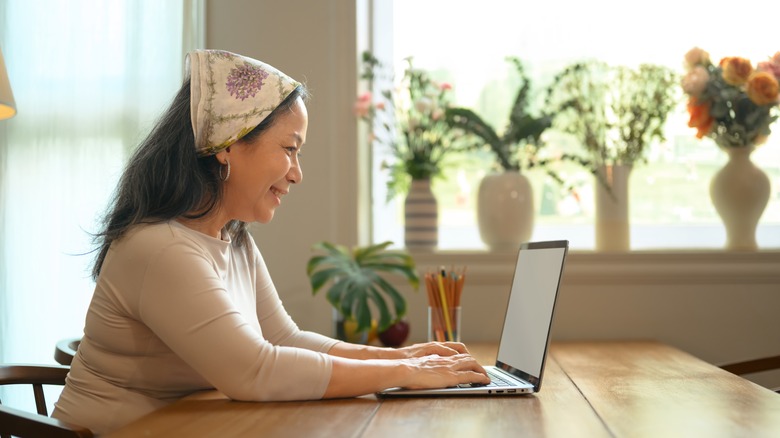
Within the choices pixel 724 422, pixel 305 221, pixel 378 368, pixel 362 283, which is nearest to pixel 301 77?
pixel 305 221

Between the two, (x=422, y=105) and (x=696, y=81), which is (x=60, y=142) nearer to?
(x=422, y=105)

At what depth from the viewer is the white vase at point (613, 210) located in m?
2.94

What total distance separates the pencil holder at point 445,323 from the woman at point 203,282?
0.51 metres

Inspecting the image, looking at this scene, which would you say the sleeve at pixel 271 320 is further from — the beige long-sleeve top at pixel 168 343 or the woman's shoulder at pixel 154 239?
the woman's shoulder at pixel 154 239

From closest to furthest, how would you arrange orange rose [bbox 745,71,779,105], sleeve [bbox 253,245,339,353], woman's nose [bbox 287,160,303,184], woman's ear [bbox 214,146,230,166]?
1. woman's ear [bbox 214,146,230,166]
2. woman's nose [bbox 287,160,303,184]
3. sleeve [bbox 253,245,339,353]
4. orange rose [bbox 745,71,779,105]

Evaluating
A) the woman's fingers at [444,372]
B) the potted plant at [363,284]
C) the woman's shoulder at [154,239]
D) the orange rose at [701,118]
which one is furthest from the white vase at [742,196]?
the woman's shoulder at [154,239]

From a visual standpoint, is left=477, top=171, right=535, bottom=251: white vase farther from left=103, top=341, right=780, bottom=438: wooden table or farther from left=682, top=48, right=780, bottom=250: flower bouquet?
left=103, top=341, right=780, bottom=438: wooden table

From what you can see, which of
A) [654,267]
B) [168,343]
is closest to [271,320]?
[168,343]

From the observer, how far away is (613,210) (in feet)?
9.65

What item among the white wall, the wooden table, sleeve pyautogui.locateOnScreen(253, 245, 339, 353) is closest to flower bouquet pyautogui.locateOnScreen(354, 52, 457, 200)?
the white wall

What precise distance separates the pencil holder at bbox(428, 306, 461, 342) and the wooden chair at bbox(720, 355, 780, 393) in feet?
2.16

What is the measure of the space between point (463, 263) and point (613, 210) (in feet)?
1.76

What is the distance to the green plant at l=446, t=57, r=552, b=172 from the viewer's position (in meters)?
2.93

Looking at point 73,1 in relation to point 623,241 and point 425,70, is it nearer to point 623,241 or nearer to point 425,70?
point 425,70
